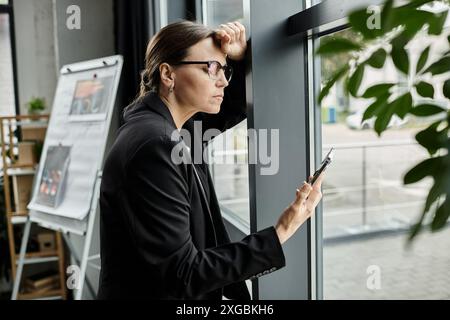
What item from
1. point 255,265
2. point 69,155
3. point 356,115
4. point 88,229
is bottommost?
point 88,229

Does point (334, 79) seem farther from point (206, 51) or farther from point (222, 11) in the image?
point (222, 11)

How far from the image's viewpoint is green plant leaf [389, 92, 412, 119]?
449 millimetres

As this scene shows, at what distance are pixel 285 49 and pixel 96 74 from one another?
1430 mm

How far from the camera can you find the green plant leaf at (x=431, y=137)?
0.39 metres

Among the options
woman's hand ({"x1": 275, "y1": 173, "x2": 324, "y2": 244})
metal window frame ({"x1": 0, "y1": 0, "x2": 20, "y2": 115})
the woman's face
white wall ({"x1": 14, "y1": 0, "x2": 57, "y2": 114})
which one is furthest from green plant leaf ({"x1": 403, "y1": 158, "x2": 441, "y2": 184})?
metal window frame ({"x1": 0, "y1": 0, "x2": 20, "y2": 115})

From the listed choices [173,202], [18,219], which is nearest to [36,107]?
[18,219]

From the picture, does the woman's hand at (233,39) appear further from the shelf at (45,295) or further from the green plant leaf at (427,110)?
the shelf at (45,295)

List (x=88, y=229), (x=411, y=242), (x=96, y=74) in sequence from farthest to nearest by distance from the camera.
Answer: (x=96, y=74) < (x=88, y=229) < (x=411, y=242)

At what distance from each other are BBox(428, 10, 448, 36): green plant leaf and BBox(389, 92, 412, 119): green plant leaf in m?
0.06

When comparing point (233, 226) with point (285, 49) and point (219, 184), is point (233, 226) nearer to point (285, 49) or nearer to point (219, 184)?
point (219, 184)

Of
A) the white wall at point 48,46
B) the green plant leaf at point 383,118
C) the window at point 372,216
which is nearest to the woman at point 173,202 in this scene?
the window at point 372,216

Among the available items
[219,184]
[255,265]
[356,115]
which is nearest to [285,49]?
[356,115]

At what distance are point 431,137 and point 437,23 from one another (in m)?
0.11

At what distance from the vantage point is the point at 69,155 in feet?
7.93
